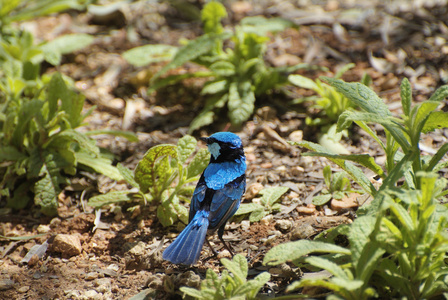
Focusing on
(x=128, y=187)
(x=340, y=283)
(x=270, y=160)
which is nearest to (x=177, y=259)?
(x=340, y=283)

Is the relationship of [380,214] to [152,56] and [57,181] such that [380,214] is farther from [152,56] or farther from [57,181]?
[152,56]

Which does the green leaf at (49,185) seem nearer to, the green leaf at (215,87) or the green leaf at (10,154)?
the green leaf at (10,154)

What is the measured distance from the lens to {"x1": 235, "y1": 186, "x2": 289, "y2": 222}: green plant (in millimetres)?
3539

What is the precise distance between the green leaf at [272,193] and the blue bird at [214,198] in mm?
283

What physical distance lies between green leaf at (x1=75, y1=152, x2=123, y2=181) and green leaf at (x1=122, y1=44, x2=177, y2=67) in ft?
4.25

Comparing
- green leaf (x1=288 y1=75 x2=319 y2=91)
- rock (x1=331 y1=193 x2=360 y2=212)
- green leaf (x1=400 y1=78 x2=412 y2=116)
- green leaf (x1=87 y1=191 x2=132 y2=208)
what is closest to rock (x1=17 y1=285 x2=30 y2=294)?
green leaf (x1=87 y1=191 x2=132 y2=208)

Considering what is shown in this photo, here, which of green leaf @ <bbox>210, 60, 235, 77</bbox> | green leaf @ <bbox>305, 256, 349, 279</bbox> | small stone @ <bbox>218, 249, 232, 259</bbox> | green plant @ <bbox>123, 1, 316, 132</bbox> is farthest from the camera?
green leaf @ <bbox>210, 60, 235, 77</bbox>

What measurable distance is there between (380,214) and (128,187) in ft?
8.07

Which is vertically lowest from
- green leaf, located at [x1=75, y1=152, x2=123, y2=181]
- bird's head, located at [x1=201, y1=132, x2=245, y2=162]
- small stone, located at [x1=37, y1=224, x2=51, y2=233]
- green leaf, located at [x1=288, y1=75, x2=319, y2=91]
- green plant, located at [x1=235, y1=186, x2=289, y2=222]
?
small stone, located at [x1=37, y1=224, x2=51, y2=233]

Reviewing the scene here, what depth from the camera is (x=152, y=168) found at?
356 centimetres

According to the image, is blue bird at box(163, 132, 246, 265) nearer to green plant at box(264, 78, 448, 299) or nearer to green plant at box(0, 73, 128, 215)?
green plant at box(264, 78, 448, 299)

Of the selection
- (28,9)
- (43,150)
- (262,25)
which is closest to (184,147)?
(43,150)

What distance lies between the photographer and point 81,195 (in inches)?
159

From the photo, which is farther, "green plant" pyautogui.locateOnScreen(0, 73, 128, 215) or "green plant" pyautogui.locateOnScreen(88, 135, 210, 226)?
"green plant" pyautogui.locateOnScreen(0, 73, 128, 215)
